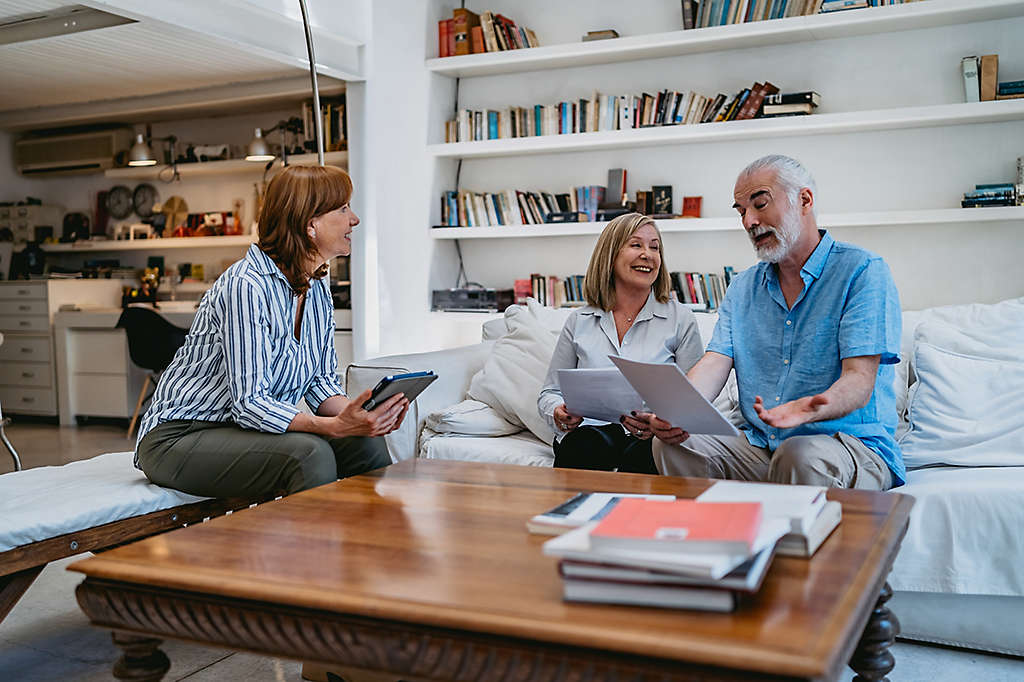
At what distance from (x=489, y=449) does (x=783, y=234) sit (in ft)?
3.84

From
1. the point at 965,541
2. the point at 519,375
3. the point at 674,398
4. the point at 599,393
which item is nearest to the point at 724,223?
the point at 519,375

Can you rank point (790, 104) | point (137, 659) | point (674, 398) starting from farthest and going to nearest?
1. point (790, 104)
2. point (674, 398)
3. point (137, 659)

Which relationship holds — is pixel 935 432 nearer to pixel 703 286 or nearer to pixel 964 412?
pixel 964 412

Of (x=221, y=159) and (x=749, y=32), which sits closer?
(x=749, y=32)

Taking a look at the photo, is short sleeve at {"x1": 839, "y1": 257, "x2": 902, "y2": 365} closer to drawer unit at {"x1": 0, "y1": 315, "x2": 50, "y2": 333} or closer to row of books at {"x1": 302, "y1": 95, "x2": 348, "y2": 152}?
Result: row of books at {"x1": 302, "y1": 95, "x2": 348, "y2": 152}

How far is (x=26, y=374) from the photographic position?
7090 millimetres

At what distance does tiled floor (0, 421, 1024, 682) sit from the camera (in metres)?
2.23

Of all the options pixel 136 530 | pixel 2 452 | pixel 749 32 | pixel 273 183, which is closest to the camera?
pixel 136 530

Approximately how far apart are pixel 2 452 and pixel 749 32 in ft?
16.5

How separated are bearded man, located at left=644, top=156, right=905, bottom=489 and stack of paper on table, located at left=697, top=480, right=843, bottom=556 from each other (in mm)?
520

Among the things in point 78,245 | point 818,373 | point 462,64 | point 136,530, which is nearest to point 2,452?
point 78,245

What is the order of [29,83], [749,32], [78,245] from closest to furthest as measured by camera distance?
[749,32], [29,83], [78,245]

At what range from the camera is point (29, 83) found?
6.48 m

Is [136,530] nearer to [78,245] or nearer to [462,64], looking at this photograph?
[462,64]
